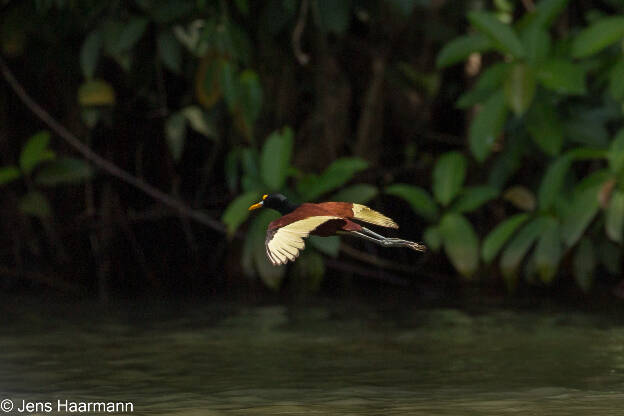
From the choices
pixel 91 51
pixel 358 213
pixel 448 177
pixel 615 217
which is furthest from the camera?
pixel 91 51

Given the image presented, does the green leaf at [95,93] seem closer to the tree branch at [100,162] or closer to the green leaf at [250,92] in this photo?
the tree branch at [100,162]

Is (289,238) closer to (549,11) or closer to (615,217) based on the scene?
(615,217)

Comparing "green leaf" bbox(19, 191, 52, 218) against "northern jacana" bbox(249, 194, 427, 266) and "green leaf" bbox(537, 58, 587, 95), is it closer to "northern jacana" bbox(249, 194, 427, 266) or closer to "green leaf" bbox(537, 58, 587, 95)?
"green leaf" bbox(537, 58, 587, 95)

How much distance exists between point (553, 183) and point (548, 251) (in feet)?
1.10

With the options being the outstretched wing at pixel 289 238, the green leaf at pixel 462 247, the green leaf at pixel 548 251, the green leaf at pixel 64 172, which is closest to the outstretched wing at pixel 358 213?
the outstretched wing at pixel 289 238

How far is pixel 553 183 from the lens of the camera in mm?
5605

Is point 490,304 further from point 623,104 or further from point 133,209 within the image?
point 133,209

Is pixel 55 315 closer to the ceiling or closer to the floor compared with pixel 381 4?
closer to the floor

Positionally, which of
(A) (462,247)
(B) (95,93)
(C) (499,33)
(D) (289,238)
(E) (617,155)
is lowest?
(D) (289,238)

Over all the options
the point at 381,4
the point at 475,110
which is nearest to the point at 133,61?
the point at 381,4

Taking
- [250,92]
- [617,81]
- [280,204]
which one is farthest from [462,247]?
[280,204]

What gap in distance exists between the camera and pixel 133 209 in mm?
A: 7152

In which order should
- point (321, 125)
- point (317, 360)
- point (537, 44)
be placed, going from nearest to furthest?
point (317, 360)
point (537, 44)
point (321, 125)

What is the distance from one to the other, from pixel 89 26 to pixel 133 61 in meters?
0.31
